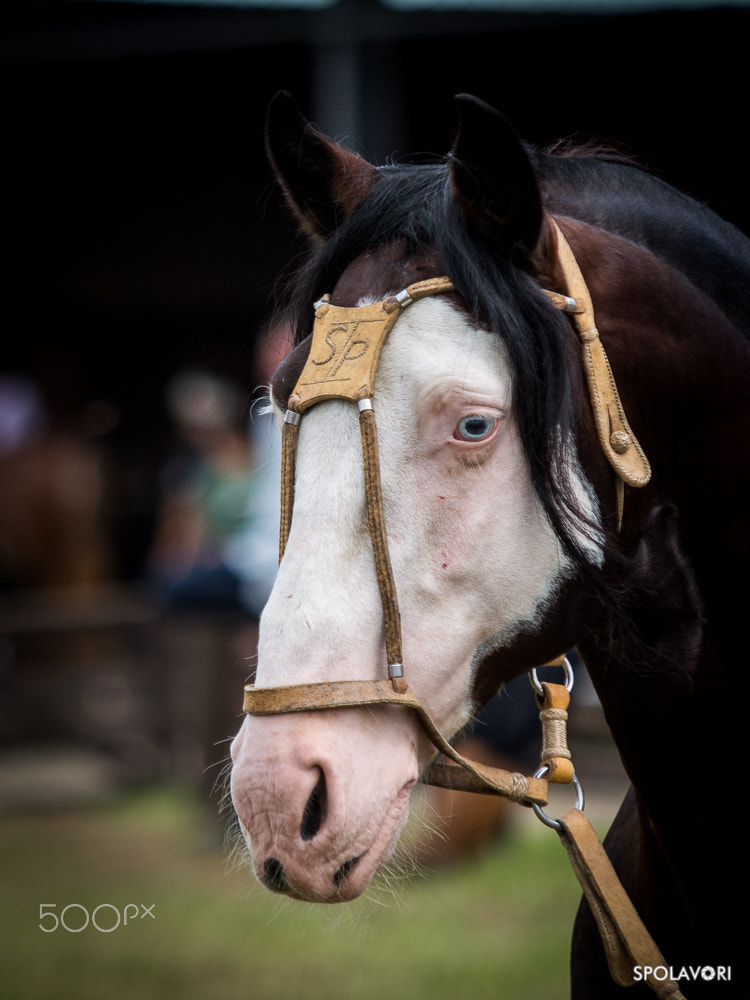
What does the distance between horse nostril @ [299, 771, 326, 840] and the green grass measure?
197 cm

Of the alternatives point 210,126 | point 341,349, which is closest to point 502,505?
point 341,349

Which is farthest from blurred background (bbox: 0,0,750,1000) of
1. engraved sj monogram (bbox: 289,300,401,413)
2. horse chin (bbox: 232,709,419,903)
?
engraved sj monogram (bbox: 289,300,401,413)

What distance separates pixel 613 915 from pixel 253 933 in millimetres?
3089

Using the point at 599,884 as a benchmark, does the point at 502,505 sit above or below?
above

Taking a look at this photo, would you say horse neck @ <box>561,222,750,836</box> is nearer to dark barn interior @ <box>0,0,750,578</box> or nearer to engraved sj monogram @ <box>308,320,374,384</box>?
engraved sj monogram @ <box>308,320,374,384</box>

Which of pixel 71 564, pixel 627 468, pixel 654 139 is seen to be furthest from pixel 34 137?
pixel 627 468

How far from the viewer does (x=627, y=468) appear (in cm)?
149

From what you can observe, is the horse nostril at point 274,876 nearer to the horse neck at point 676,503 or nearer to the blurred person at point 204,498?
the horse neck at point 676,503

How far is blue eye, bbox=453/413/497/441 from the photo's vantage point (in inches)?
56.3

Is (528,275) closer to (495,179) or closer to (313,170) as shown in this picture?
(495,179)

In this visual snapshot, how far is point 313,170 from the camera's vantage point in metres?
1.76

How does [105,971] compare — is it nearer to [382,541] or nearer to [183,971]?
[183,971]

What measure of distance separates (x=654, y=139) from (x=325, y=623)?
672cm

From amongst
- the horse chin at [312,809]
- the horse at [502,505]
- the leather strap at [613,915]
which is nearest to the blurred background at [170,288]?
the leather strap at [613,915]
